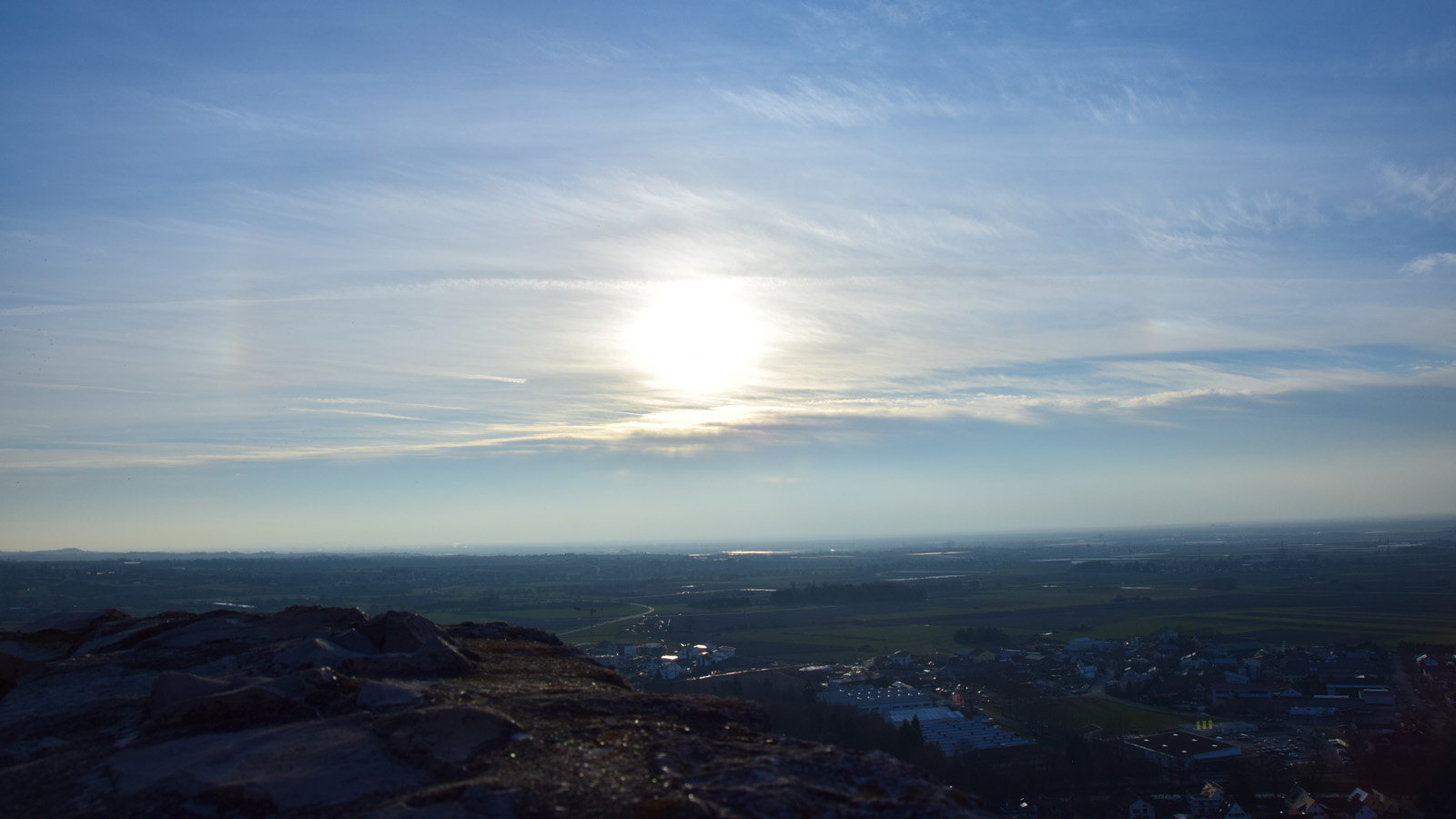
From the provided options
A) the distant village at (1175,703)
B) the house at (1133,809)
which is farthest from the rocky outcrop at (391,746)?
the house at (1133,809)

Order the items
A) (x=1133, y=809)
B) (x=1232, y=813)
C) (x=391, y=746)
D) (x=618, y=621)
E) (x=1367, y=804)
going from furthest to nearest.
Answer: (x=618, y=621) → (x=1133, y=809) → (x=1367, y=804) → (x=1232, y=813) → (x=391, y=746)

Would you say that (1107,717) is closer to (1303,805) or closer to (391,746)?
(1303,805)

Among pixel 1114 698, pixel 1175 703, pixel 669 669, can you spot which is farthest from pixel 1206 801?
pixel 669 669

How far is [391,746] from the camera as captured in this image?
4.68 m

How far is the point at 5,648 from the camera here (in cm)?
747

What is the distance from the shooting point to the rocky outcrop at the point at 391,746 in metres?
4.00

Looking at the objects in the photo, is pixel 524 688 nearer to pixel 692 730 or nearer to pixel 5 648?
pixel 692 730

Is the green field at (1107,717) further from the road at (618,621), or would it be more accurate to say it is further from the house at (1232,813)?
the road at (618,621)

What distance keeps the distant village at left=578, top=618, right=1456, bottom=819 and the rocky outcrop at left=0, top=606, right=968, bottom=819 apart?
3.89ft

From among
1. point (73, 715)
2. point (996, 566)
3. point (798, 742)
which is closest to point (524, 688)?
point (798, 742)

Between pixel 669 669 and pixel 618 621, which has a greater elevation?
pixel 669 669

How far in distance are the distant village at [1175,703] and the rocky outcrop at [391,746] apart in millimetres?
1185

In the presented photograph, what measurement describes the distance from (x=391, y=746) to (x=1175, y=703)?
87.5ft

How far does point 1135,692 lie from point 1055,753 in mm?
11076
